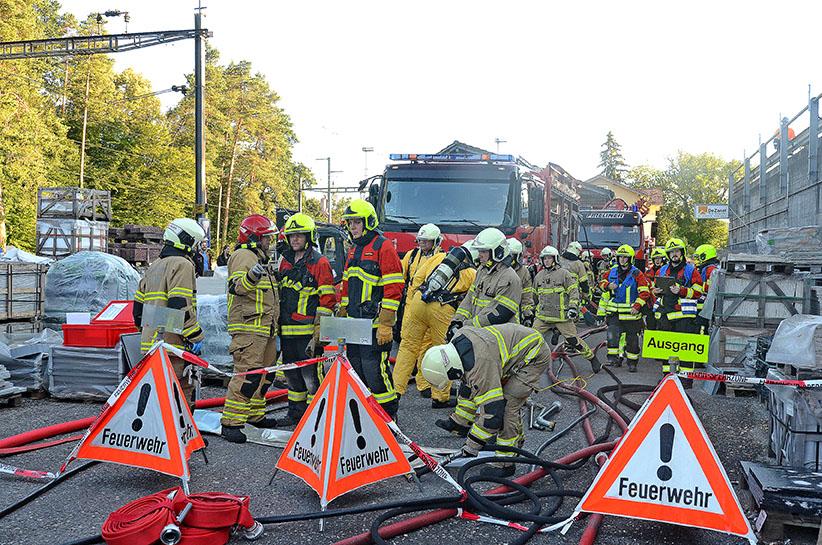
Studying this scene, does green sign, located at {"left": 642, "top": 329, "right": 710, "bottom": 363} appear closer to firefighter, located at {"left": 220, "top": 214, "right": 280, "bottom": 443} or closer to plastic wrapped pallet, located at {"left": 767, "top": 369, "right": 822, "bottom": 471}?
plastic wrapped pallet, located at {"left": 767, "top": 369, "right": 822, "bottom": 471}

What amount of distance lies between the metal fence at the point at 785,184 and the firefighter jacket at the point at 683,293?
559cm

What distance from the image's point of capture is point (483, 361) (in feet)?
16.8

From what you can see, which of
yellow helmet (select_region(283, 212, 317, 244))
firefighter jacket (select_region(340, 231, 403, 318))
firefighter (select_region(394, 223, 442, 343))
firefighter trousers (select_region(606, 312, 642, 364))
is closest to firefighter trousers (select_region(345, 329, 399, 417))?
firefighter jacket (select_region(340, 231, 403, 318))

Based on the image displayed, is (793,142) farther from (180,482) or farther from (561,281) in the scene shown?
(180,482)

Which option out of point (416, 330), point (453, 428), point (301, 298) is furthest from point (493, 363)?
point (416, 330)

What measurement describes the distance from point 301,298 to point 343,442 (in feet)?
6.97

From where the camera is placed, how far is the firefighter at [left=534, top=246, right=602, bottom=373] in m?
10.2

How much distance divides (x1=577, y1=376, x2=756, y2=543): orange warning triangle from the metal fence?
11366 millimetres

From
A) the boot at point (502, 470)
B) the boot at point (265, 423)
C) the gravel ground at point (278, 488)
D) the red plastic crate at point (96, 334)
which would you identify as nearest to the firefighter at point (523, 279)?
the gravel ground at point (278, 488)

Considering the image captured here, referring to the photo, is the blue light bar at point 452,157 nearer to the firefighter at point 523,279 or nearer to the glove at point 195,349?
the firefighter at point 523,279

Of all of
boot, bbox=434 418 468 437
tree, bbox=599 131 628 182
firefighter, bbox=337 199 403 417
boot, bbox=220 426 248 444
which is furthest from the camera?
tree, bbox=599 131 628 182

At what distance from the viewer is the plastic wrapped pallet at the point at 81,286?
1039cm

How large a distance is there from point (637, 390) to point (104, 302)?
23.8 ft

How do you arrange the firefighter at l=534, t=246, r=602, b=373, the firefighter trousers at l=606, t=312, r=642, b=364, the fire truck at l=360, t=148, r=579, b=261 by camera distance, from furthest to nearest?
the fire truck at l=360, t=148, r=579, b=261 → the firefighter trousers at l=606, t=312, r=642, b=364 → the firefighter at l=534, t=246, r=602, b=373
